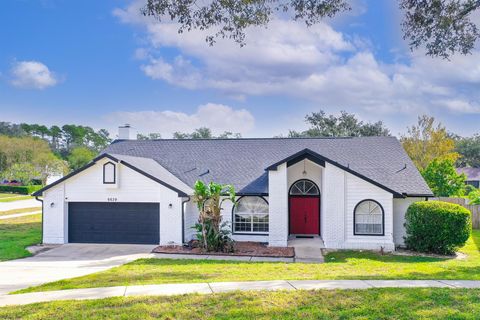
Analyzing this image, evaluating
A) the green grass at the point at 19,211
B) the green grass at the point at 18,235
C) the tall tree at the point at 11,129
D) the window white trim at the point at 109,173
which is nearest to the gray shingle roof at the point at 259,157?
the window white trim at the point at 109,173

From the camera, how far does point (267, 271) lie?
11.4m

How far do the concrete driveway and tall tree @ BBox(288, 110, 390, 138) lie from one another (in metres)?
36.6

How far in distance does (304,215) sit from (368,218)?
10.9 ft

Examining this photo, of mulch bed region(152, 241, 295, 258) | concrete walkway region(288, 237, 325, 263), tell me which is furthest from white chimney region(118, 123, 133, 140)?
concrete walkway region(288, 237, 325, 263)

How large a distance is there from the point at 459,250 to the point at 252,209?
908cm

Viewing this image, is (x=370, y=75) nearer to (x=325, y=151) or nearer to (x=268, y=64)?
(x=325, y=151)

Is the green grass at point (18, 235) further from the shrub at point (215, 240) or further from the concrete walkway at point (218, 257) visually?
the shrub at point (215, 240)

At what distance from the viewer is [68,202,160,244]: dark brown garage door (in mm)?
17672

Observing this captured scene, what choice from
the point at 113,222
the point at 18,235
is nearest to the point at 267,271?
the point at 113,222

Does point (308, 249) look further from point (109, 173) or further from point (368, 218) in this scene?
point (109, 173)

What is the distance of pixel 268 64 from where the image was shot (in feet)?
53.6

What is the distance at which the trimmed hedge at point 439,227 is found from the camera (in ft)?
51.6

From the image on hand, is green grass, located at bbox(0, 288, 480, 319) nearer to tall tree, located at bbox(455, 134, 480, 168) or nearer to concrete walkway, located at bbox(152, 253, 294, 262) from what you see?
concrete walkway, located at bbox(152, 253, 294, 262)

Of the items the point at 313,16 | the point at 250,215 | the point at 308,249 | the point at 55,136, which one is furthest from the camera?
the point at 55,136
